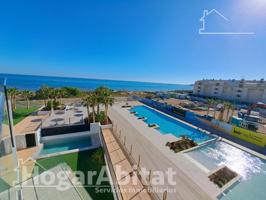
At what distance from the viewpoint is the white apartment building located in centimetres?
4456

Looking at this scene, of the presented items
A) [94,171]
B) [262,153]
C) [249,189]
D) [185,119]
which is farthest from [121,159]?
[185,119]

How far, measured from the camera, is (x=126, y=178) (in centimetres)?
838

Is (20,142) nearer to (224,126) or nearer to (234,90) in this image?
(224,126)

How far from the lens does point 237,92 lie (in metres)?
49.9

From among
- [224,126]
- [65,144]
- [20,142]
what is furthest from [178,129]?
[20,142]

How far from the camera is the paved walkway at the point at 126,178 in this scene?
23.6 feet

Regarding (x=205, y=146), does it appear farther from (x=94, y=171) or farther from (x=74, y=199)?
(x=74, y=199)

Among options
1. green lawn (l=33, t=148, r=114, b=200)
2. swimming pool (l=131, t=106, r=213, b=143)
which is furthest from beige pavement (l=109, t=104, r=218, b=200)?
green lawn (l=33, t=148, r=114, b=200)

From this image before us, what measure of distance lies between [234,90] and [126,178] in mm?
56489

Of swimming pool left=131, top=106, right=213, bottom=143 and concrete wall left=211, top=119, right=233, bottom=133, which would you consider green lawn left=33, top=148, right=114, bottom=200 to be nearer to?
swimming pool left=131, top=106, right=213, bottom=143

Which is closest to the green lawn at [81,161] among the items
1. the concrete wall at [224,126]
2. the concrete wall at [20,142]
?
the concrete wall at [20,142]

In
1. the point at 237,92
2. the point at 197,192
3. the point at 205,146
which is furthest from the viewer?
the point at 237,92

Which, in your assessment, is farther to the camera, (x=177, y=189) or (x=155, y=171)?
(x=155, y=171)

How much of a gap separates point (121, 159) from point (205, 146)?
9338mm
